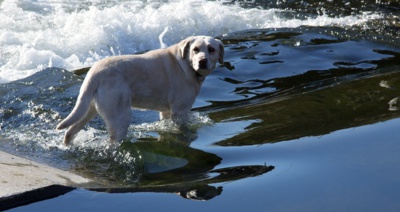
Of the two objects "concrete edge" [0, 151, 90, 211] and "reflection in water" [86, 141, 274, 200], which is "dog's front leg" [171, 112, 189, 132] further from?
"concrete edge" [0, 151, 90, 211]

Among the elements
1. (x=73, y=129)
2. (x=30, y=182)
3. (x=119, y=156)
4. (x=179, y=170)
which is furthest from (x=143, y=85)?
(x=30, y=182)

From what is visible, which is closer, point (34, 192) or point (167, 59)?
point (34, 192)

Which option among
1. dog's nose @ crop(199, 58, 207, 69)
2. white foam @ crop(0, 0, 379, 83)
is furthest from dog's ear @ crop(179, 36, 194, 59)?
white foam @ crop(0, 0, 379, 83)

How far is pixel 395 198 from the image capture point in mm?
5379

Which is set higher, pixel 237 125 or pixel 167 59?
pixel 167 59

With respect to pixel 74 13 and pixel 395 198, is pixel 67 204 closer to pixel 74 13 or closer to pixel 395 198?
pixel 395 198

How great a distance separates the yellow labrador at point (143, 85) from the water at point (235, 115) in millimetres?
210

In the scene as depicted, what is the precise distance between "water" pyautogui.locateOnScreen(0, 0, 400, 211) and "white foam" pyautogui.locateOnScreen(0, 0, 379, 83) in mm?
40

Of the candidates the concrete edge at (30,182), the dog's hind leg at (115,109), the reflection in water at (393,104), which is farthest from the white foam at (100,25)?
the reflection in water at (393,104)

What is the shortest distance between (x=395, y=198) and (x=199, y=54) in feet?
9.77

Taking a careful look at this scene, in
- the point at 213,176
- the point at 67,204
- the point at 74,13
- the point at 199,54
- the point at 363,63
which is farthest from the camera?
the point at 74,13

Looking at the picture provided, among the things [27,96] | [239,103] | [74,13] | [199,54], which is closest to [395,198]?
[199,54]

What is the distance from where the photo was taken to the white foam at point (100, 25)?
12.6 m

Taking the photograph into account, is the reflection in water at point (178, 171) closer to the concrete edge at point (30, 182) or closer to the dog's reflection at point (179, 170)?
the dog's reflection at point (179, 170)
